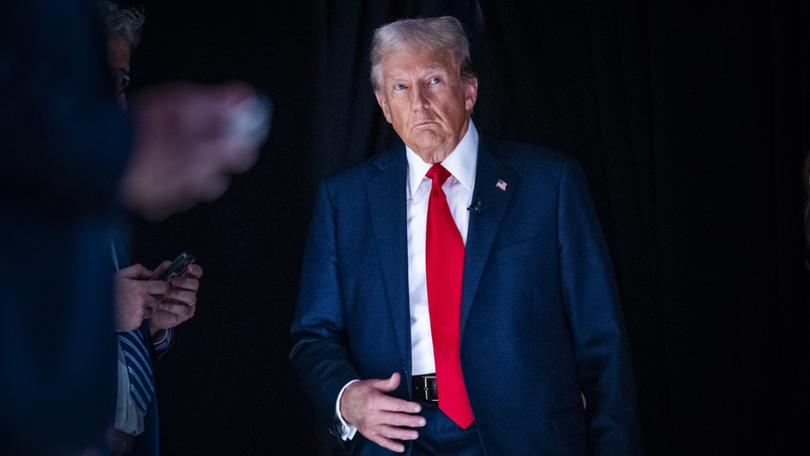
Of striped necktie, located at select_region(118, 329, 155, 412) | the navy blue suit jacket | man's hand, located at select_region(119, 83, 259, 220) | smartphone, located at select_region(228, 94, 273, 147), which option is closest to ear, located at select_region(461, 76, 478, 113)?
the navy blue suit jacket

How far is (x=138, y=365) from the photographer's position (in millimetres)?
1997

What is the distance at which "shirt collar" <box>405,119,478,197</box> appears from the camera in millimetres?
2279

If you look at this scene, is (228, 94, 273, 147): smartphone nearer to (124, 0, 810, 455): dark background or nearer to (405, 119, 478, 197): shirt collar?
(405, 119, 478, 197): shirt collar

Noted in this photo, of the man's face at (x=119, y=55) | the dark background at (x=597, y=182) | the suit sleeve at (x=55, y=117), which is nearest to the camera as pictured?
the suit sleeve at (x=55, y=117)

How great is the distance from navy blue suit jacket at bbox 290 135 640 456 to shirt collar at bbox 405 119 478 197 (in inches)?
1.2

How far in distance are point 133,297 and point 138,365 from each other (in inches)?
7.1

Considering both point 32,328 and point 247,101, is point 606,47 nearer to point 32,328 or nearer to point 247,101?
point 247,101

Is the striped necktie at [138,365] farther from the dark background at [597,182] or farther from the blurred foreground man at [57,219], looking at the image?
the blurred foreground man at [57,219]

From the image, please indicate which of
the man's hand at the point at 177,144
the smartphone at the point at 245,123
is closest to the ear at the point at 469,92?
the smartphone at the point at 245,123

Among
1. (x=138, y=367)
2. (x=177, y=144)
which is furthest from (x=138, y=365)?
(x=177, y=144)

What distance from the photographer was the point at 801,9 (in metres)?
2.68

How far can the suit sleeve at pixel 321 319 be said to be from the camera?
7.22 ft

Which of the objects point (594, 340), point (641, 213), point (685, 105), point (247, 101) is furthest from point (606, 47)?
point (247, 101)

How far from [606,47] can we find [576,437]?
1.37m
